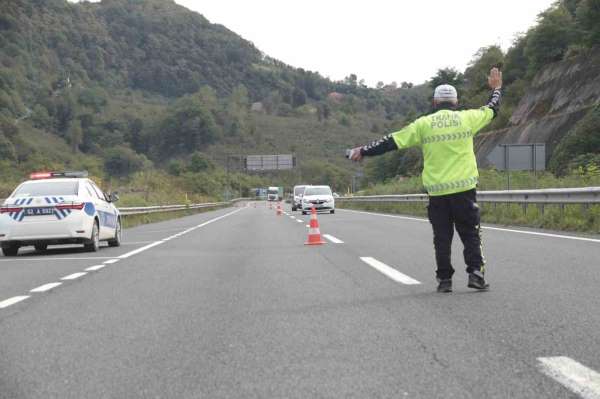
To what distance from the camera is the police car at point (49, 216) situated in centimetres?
1344

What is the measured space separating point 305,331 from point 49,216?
9.32m

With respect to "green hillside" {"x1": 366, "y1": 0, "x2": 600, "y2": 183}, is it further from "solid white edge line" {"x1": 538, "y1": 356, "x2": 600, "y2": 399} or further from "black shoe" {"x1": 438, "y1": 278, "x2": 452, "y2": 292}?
"solid white edge line" {"x1": 538, "y1": 356, "x2": 600, "y2": 399}

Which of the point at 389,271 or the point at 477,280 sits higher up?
the point at 477,280

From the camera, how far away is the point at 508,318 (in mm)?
5621

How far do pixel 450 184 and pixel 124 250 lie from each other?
28.8ft

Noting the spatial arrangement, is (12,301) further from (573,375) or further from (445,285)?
(573,375)

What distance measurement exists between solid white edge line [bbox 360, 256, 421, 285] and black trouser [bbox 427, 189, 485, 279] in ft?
2.73

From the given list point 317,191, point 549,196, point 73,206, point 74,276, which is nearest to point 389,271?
point 74,276

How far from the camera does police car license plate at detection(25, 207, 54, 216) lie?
44.1 ft

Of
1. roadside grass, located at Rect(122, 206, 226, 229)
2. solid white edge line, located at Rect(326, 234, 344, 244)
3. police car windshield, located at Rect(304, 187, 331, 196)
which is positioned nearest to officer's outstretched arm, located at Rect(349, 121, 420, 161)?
solid white edge line, located at Rect(326, 234, 344, 244)

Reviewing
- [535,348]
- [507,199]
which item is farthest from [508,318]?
[507,199]

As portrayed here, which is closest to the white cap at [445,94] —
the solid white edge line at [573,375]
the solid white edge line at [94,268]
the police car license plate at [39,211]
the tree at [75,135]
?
the solid white edge line at [573,375]

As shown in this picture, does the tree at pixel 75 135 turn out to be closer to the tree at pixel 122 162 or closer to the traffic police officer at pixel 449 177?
the tree at pixel 122 162

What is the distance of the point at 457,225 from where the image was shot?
23.5 ft
